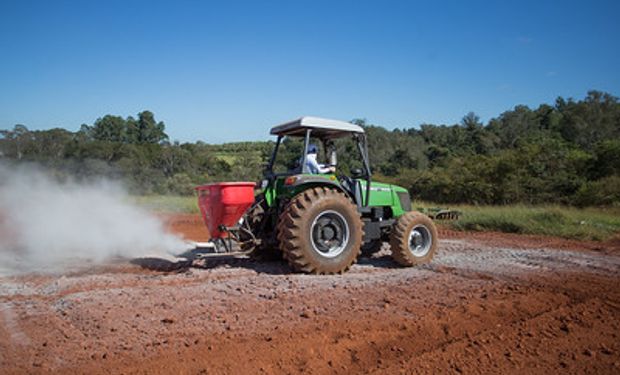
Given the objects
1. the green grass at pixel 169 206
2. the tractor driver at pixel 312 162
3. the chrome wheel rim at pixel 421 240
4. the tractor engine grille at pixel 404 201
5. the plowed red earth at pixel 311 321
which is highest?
the tractor driver at pixel 312 162

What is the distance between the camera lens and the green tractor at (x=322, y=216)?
249 inches

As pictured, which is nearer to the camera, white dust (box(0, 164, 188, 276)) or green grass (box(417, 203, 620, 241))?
white dust (box(0, 164, 188, 276))

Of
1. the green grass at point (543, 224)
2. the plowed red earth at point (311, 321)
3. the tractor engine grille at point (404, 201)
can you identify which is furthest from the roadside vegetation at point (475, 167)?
the plowed red earth at point (311, 321)

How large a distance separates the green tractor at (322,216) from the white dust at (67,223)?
2.71 metres

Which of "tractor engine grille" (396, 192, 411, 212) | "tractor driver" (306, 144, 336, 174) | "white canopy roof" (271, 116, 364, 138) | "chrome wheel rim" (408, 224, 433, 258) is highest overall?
"white canopy roof" (271, 116, 364, 138)

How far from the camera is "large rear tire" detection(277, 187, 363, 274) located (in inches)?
244

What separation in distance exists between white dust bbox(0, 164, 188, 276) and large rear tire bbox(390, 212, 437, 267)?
452 cm

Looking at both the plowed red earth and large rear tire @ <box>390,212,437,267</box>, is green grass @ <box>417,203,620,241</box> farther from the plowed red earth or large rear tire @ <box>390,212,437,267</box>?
large rear tire @ <box>390,212,437,267</box>

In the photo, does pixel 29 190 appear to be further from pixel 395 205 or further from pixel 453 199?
pixel 453 199

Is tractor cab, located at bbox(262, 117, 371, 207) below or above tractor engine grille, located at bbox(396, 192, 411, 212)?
above

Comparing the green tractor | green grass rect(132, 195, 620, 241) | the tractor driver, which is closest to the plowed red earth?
the green tractor

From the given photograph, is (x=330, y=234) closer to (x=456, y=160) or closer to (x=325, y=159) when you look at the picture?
(x=325, y=159)

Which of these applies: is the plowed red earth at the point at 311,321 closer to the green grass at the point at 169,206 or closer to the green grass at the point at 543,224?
the green grass at the point at 543,224

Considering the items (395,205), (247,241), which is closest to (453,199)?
(395,205)
